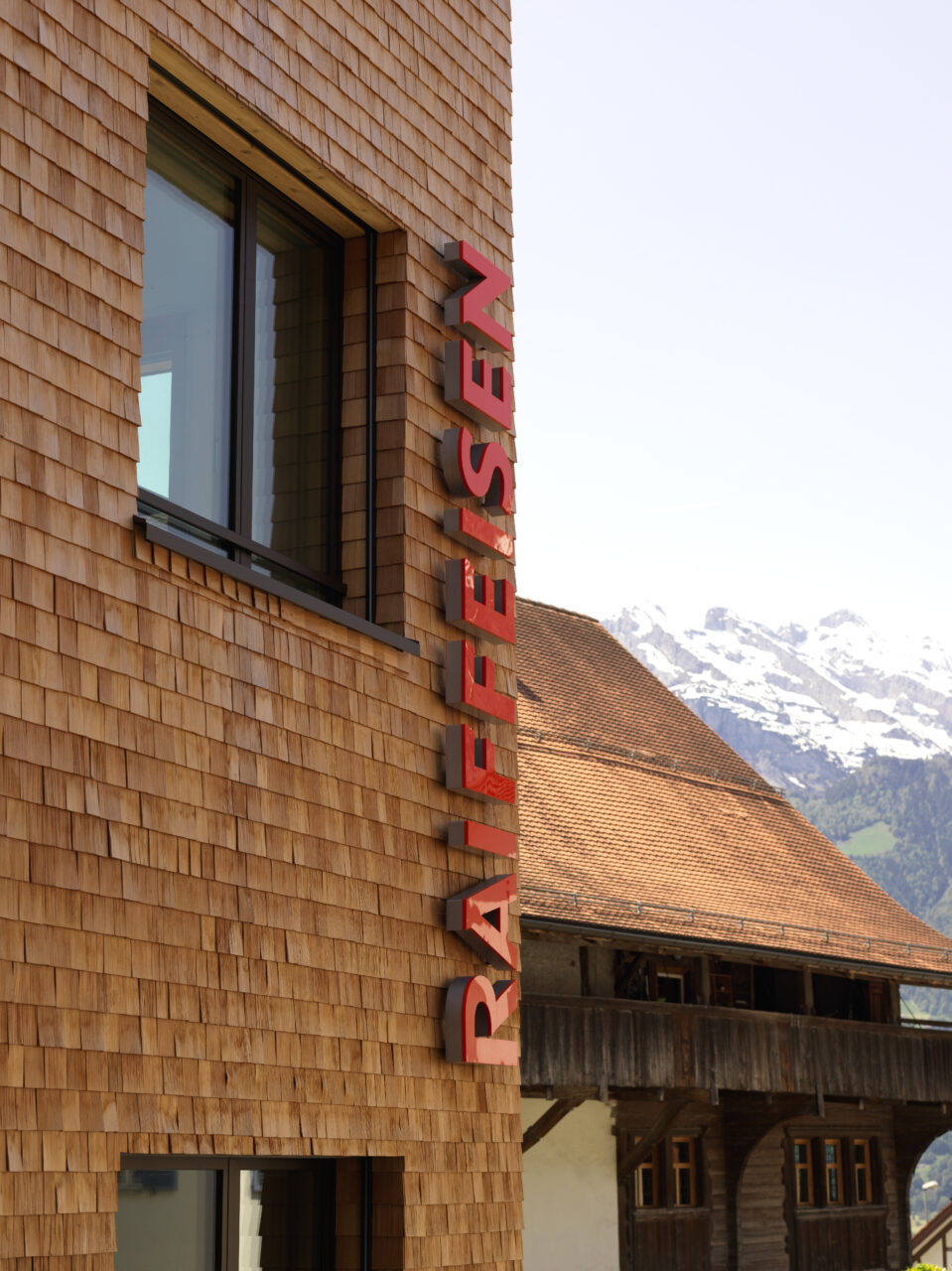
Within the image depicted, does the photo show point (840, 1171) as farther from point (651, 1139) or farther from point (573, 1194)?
point (573, 1194)

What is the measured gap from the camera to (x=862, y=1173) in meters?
26.2

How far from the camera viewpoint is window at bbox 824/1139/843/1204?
25.3 m

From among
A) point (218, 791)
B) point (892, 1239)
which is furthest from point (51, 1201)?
point (892, 1239)

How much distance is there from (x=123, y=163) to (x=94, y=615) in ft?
5.15

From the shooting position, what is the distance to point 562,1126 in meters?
20.8

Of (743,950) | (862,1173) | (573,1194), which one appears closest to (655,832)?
(743,950)

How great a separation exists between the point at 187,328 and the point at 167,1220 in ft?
10.4

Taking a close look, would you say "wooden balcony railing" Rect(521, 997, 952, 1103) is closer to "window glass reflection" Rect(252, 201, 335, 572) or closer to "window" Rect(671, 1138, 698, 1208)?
"window" Rect(671, 1138, 698, 1208)

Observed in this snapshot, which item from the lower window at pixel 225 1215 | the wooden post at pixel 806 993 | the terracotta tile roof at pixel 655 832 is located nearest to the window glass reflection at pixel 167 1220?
the lower window at pixel 225 1215

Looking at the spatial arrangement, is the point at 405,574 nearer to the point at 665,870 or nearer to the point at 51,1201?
the point at 51,1201

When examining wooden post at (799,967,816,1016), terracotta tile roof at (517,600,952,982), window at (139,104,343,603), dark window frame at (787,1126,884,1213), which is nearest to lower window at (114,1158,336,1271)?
window at (139,104,343,603)

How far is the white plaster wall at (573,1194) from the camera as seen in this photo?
2006 cm

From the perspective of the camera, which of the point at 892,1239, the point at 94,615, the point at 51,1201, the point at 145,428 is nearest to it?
the point at 51,1201

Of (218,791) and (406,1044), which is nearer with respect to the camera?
(218,791)
